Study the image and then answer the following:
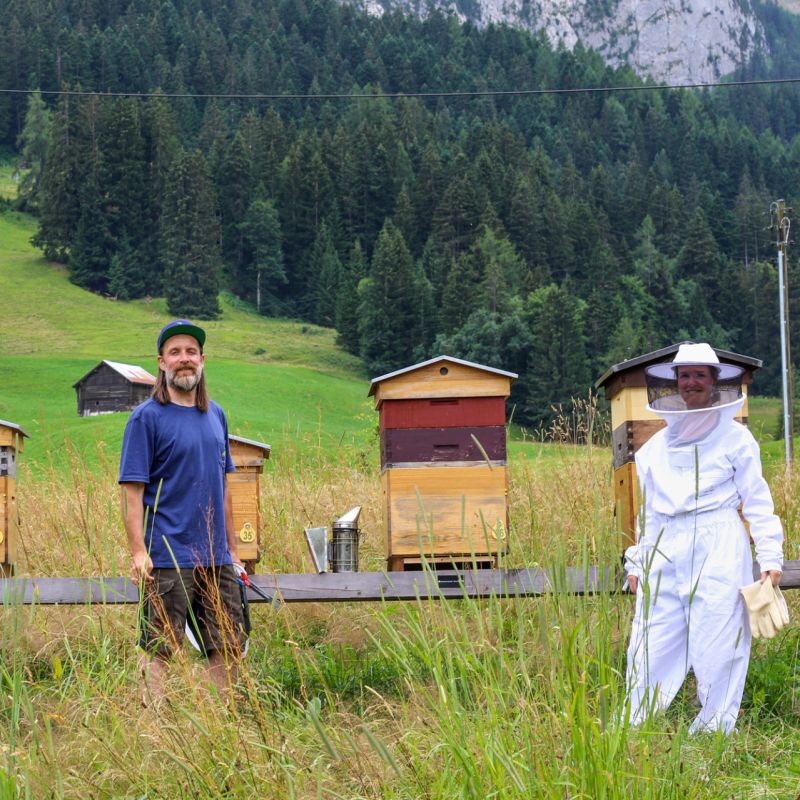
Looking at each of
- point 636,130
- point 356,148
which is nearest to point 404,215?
point 356,148

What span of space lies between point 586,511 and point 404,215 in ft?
255

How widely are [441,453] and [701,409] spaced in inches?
64.8

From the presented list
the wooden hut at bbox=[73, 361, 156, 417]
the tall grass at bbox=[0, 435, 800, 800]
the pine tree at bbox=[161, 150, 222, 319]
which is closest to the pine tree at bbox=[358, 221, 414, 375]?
the pine tree at bbox=[161, 150, 222, 319]

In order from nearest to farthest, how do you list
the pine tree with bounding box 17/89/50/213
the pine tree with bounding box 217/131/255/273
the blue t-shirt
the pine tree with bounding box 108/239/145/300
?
the blue t-shirt
the pine tree with bounding box 108/239/145/300
the pine tree with bounding box 217/131/255/273
the pine tree with bounding box 17/89/50/213

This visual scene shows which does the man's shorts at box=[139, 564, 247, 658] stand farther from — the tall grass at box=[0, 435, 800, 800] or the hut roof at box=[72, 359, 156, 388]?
the hut roof at box=[72, 359, 156, 388]

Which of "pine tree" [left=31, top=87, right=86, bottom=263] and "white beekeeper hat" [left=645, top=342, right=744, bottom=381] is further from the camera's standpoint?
"pine tree" [left=31, top=87, right=86, bottom=263]

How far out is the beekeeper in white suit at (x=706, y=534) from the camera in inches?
185

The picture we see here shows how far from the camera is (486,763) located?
107 inches

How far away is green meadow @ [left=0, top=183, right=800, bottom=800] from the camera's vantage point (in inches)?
108

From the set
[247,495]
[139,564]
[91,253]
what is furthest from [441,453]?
[91,253]

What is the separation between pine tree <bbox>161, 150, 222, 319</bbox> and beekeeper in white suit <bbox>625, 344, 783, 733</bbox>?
6442cm

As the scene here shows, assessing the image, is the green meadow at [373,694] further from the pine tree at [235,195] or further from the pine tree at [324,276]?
the pine tree at [235,195]

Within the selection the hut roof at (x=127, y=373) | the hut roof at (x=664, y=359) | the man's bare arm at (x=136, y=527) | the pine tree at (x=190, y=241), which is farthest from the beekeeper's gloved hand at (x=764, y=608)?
the pine tree at (x=190, y=241)

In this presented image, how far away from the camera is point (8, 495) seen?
6.11 metres
